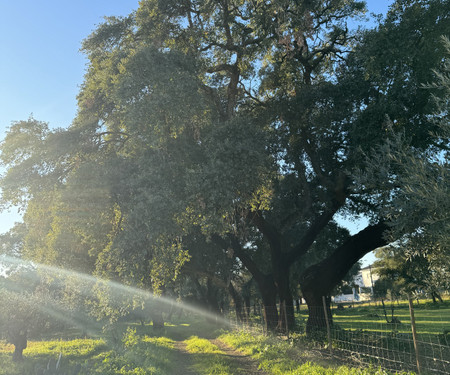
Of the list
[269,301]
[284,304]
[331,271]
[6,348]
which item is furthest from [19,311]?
[331,271]

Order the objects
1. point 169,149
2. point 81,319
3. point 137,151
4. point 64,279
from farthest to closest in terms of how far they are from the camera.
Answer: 1. point 81,319
2. point 64,279
3. point 137,151
4. point 169,149

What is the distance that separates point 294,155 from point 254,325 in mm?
11503

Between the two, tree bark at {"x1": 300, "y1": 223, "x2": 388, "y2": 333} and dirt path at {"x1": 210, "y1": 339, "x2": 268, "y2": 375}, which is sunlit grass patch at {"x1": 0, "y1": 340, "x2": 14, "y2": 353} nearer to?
dirt path at {"x1": 210, "y1": 339, "x2": 268, "y2": 375}

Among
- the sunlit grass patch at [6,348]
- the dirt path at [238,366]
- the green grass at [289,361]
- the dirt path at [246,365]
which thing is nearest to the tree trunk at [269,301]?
the green grass at [289,361]

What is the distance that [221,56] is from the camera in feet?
59.7

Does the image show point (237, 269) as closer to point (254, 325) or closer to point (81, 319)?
point (254, 325)

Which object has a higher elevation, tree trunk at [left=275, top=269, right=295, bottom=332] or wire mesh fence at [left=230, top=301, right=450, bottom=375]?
tree trunk at [left=275, top=269, right=295, bottom=332]

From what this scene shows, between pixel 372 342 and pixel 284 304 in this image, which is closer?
pixel 372 342

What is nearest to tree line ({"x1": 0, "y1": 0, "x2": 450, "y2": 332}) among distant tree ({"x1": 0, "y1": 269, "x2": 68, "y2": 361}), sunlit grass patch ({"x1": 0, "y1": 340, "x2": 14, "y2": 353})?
distant tree ({"x1": 0, "y1": 269, "x2": 68, "y2": 361})

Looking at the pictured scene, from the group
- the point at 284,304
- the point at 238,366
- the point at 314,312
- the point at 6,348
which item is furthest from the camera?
the point at 6,348

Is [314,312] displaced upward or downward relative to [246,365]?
upward

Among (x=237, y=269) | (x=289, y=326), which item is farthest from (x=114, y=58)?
(x=237, y=269)

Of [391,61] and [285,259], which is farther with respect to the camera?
[285,259]

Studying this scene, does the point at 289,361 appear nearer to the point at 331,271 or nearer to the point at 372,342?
the point at 372,342
